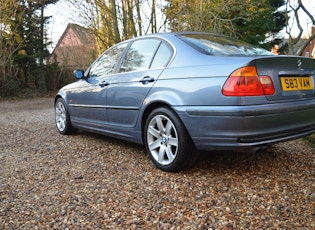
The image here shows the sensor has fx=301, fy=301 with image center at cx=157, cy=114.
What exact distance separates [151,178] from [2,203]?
1311mm

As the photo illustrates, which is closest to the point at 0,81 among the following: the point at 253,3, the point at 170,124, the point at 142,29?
the point at 142,29

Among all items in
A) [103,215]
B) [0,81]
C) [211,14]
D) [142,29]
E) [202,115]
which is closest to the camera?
[103,215]

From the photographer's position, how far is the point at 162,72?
10.2ft

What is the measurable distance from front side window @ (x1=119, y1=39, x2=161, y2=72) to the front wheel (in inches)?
26.4

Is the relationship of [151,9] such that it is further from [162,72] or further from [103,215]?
[103,215]

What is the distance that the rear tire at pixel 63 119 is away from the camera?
502 cm

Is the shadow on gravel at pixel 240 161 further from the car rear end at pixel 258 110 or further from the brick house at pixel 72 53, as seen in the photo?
the brick house at pixel 72 53

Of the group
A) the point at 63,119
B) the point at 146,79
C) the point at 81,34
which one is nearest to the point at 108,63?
the point at 146,79

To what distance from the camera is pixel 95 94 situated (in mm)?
4125

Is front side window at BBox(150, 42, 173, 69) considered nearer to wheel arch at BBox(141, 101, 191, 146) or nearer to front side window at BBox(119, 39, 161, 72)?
front side window at BBox(119, 39, 161, 72)

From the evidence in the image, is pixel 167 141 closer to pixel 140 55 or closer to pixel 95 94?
pixel 140 55

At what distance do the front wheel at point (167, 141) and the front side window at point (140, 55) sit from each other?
26.4 inches

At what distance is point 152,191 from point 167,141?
0.61 meters

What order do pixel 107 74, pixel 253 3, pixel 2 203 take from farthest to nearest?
pixel 253 3 < pixel 107 74 < pixel 2 203
